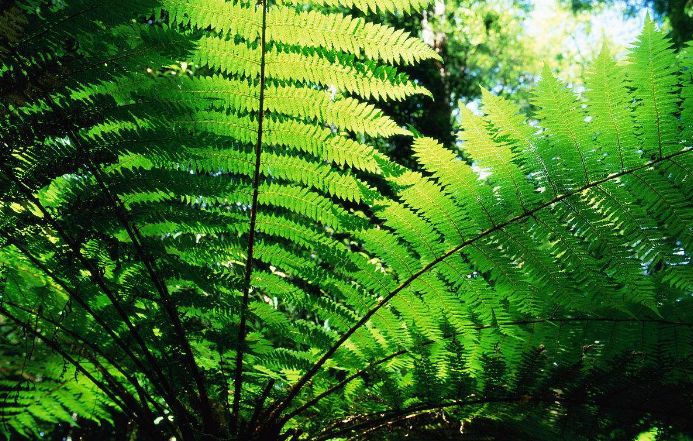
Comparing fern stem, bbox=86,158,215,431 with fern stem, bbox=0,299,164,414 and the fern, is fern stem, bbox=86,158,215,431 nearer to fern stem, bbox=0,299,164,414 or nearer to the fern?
the fern

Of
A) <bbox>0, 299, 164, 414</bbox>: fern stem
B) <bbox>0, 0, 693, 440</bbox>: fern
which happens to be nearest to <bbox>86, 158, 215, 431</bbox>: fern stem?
<bbox>0, 0, 693, 440</bbox>: fern

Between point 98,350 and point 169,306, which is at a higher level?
point 169,306

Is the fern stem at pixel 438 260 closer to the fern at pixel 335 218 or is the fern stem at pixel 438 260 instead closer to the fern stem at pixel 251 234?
the fern at pixel 335 218

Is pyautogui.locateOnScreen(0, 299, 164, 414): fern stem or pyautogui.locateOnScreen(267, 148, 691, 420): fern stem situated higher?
pyautogui.locateOnScreen(267, 148, 691, 420): fern stem

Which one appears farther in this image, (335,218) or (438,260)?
(335,218)

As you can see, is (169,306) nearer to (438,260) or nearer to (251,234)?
(251,234)

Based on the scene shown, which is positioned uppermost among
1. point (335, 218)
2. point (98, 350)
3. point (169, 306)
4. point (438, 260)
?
point (335, 218)

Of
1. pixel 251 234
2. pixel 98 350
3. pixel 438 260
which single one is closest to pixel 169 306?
pixel 98 350

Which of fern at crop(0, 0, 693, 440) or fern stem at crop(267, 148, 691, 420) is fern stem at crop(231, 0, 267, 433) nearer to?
fern at crop(0, 0, 693, 440)

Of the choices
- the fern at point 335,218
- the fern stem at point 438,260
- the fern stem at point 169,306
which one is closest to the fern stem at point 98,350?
the fern at point 335,218

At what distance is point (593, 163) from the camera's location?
115 cm

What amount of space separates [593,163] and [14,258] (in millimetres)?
1694

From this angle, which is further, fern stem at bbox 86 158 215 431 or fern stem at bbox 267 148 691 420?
fern stem at bbox 86 158 215 431

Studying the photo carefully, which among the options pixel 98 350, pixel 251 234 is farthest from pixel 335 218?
pixel 98 350
